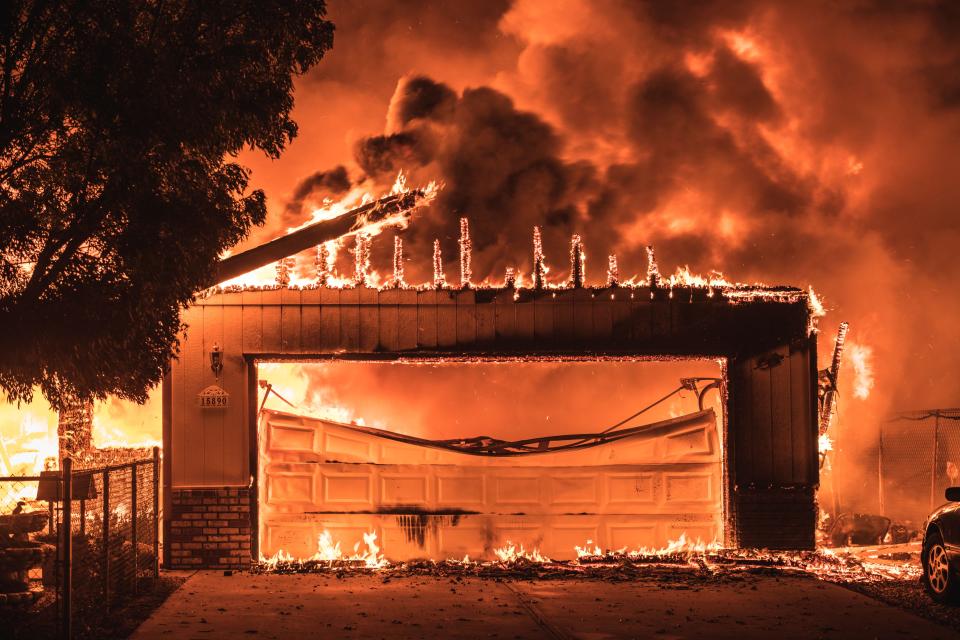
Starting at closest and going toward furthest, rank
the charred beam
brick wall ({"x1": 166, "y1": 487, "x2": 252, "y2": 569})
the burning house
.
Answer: the charred beam, brick wall ({"x1": 166, "y1": 487, "x2": 252, "y2": 569}), the burning house

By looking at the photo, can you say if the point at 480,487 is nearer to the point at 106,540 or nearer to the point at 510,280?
the point at 510,280

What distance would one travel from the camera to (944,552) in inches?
389

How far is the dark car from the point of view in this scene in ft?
31.8

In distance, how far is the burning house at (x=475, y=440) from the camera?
11.6 m

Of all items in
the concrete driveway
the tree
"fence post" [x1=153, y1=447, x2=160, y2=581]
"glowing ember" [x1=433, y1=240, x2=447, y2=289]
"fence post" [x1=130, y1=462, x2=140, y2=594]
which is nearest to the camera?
the tree

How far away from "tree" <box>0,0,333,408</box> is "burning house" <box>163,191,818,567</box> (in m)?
2.71

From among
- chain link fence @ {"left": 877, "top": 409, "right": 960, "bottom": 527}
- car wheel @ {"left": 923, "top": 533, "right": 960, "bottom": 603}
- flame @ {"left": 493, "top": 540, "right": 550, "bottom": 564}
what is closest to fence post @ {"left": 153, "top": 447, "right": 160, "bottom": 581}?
flame @ {"left": 493, "top": 540, "right": 550, "bottom": 564}

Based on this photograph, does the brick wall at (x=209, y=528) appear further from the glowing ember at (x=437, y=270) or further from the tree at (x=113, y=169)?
the glowing ember at (x=437, y=270)

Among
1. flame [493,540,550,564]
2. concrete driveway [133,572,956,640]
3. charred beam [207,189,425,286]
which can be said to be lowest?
concrete driveway [133,572,956,640]

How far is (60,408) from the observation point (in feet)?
30.2

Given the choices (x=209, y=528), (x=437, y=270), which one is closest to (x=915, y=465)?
(x=437, y=270)

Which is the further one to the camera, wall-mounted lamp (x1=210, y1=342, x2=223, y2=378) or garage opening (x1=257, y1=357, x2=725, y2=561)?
garage opening (x1=257, y1=357, x2=725, y2=561)

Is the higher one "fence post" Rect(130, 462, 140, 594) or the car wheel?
"fence post" Rect(130, 462, 140, 594)

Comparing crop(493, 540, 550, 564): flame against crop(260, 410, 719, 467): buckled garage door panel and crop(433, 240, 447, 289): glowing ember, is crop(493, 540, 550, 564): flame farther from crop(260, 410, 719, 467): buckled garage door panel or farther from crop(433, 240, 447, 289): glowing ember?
crop(433, 240, 447, 289): glowing ember
